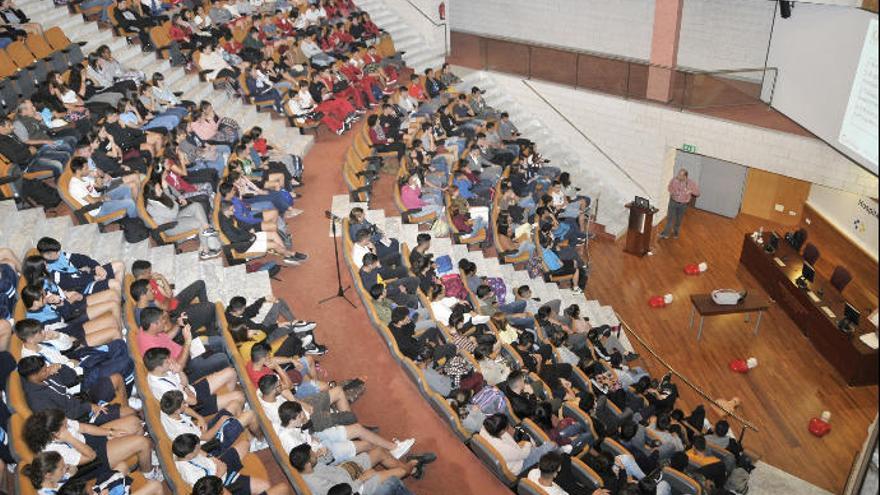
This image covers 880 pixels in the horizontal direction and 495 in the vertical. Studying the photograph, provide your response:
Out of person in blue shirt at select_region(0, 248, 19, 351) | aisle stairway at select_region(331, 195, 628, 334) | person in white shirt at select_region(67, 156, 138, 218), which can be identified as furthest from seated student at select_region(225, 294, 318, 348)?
aisle stairway at select_region(331, 195, 628, 334)

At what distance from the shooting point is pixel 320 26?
1481 cm

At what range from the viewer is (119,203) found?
26.2 ft

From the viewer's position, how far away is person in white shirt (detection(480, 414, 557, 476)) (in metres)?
6.08

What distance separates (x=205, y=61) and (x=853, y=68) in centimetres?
1037

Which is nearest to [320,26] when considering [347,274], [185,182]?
[185,182]

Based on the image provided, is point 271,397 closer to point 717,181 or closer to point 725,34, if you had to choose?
point 717,181

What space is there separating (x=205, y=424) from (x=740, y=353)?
7.67 meters

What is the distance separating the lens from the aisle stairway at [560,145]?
539 inches

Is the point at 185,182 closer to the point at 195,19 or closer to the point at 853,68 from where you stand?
the point at 195,19

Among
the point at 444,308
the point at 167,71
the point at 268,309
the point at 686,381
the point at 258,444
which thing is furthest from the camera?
the point at 167,71

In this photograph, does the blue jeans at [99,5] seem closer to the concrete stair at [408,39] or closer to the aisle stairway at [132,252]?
the concrete stair at [408,39]

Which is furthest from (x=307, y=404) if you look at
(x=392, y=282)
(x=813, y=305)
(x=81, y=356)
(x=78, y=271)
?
(x=813, y=305)

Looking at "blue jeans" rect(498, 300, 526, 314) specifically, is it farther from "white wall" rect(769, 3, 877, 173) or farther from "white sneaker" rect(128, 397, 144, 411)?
"white wall" rect(769, 3, 877, 173)

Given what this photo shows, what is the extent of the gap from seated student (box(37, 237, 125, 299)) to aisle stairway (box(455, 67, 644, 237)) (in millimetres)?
9047
